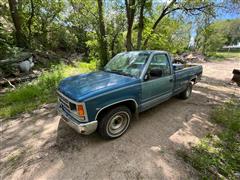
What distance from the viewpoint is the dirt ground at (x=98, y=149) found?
2.44m

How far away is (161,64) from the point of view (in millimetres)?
3893

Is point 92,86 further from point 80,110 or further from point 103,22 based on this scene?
point 103,22

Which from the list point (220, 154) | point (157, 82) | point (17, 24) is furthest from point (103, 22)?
point (220, 154)

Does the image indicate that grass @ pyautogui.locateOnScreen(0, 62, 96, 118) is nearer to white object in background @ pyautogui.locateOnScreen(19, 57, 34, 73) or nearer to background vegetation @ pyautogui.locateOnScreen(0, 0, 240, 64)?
white object in background @ pyautogui.locateOnScreen(19, 57, 34, 73)

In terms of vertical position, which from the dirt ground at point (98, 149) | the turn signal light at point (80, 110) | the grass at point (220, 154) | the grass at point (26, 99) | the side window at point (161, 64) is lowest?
the grass at point (220, 154)

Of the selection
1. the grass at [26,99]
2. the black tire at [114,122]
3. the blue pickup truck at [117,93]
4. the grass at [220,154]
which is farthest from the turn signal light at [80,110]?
the grass at [26,99]

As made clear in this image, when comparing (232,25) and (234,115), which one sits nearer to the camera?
(234,115)

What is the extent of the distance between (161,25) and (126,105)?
459 inches

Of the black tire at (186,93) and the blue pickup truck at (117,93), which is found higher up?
the blue pickup truck at (117,93)

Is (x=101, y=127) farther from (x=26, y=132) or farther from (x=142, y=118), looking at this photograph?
(x=26, y=132)

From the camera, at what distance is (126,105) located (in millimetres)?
3236

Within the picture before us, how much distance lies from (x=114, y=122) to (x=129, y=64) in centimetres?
147

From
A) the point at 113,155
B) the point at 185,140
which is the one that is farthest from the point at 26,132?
the point at 185,140

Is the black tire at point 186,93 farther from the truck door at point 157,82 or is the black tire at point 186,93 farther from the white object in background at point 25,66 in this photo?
the white object in background at point 25,66
